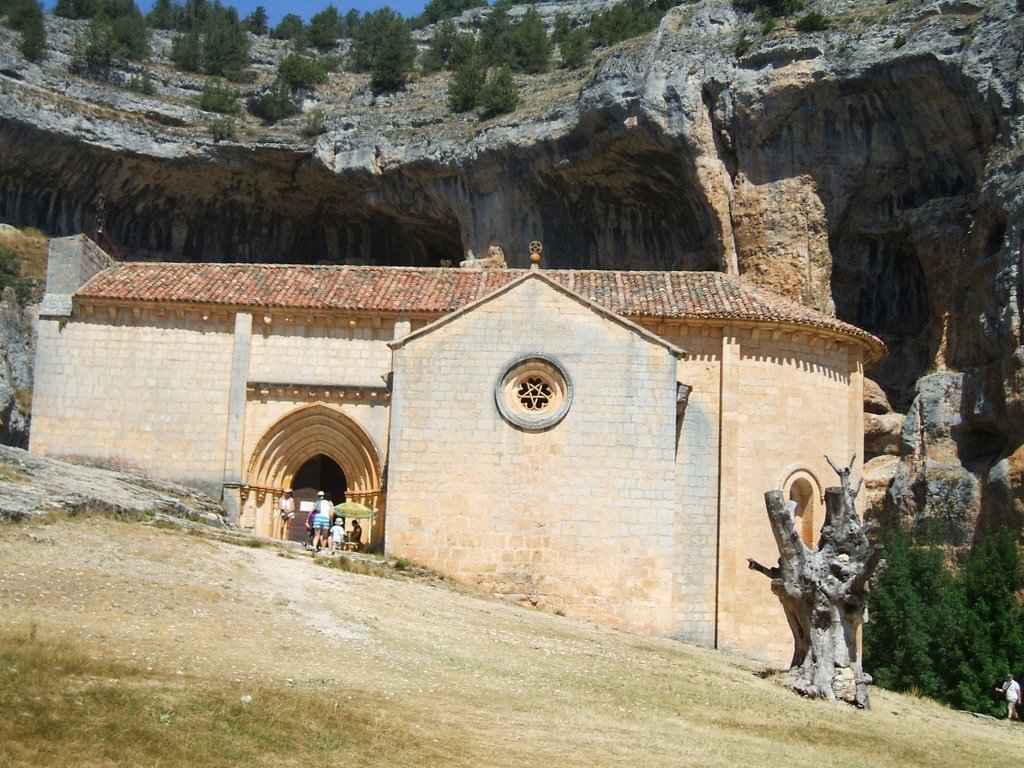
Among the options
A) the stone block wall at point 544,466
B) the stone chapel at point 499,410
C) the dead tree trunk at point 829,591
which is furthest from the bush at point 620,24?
the dead tree trunk at point 829,591

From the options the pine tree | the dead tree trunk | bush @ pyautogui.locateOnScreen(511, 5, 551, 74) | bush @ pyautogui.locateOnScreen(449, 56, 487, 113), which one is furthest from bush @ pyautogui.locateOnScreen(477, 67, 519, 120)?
the dead tree trunk

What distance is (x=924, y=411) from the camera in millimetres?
33625

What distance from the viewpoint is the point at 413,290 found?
96.8ft

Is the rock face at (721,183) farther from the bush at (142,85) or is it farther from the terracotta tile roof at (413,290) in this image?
the terracotta tile roof at (413,290)

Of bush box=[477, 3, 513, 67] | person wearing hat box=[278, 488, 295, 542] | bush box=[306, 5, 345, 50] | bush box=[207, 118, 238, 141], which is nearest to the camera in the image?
person wearing hat box=[278, 488, 295, 542]

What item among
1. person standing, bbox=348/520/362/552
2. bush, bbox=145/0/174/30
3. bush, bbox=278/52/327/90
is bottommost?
person standing, bbox=348/520/362/552

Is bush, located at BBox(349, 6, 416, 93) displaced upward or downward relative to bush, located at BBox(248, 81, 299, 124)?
upward

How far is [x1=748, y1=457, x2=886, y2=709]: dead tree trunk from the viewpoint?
1983 cm

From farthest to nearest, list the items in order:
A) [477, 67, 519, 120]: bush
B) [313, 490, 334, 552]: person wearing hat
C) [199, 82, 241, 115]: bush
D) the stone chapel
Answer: [199, 82, 241, 115]: bush → [477, 67, 519, 120]: bush → the stone chapel → [313, 490, 334, 552]: person wearing hat

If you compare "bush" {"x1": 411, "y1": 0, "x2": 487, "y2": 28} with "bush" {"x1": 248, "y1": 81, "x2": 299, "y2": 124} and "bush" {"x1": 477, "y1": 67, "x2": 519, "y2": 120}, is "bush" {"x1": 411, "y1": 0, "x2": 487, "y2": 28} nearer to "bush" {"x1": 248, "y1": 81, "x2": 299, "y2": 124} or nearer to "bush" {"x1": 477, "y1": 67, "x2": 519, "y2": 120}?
"bush" {"x1": 248, "y1": 81, "x2": 299, "y2": 124}

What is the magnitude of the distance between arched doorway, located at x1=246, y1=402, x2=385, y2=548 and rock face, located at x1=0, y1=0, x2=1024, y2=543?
13.5 m

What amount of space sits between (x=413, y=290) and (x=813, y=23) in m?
15.0

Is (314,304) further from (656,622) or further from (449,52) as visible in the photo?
(449,52)

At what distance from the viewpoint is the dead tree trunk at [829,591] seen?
19.8 m
